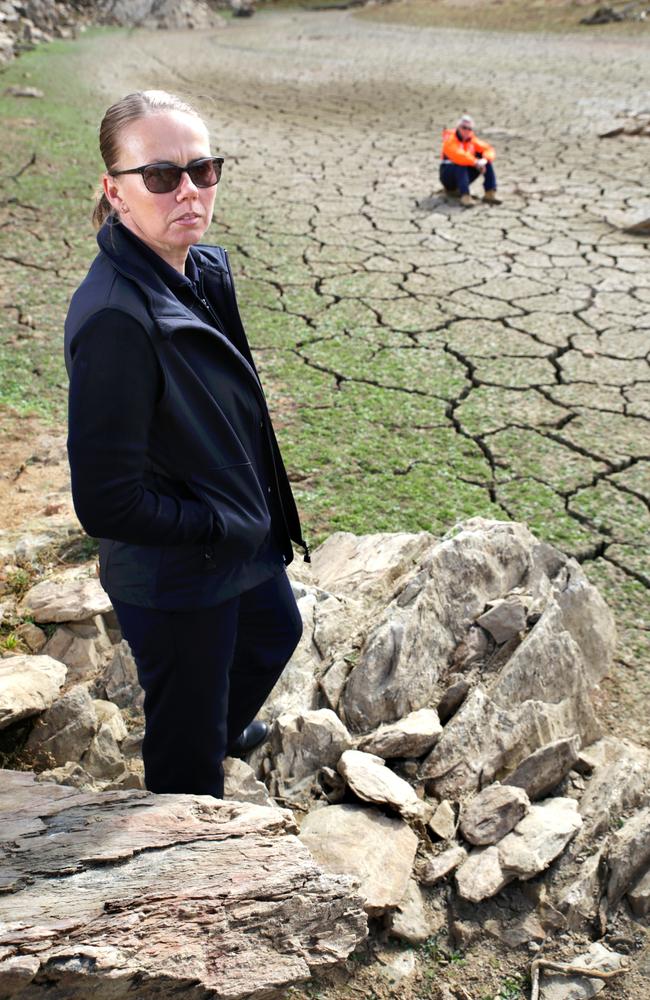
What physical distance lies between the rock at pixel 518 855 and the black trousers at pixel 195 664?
57 cm

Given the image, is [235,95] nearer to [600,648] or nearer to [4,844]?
[600,648]

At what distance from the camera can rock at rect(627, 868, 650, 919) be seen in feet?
6.23

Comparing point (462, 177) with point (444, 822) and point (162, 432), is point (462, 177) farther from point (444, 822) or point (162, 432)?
point (162, 432)

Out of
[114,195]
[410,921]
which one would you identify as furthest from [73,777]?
Result: [114,195]

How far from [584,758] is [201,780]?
1.01 m

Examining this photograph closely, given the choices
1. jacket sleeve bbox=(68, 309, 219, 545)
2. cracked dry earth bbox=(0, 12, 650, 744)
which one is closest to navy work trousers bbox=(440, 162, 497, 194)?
cracked dry earth bbox=(0, 12, 650, 744)

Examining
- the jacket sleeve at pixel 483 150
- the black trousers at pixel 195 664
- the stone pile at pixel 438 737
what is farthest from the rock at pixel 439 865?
the jacket sleeve at pixel 483 150

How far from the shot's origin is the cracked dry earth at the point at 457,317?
136 inches

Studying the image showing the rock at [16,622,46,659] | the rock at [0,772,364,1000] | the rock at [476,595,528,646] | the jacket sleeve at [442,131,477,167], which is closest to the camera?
the rock at [0,772,364,1000]

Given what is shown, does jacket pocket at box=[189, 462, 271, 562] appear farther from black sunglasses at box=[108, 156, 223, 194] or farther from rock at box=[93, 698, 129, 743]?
rock at box=[93, 698, 129, 743]

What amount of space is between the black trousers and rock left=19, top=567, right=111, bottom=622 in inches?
31.1

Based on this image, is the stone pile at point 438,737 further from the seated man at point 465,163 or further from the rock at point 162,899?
the seated man at point 465,163

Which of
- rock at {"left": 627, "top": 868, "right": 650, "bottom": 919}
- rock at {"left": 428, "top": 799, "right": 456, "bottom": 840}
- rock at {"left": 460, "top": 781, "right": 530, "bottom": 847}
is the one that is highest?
rock at {"left": 460, "top": 781, "right": 530, "bottom": 847}

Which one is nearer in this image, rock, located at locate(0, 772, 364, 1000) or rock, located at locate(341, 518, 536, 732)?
rock, located at locate(0, 772, 364, 1000)
